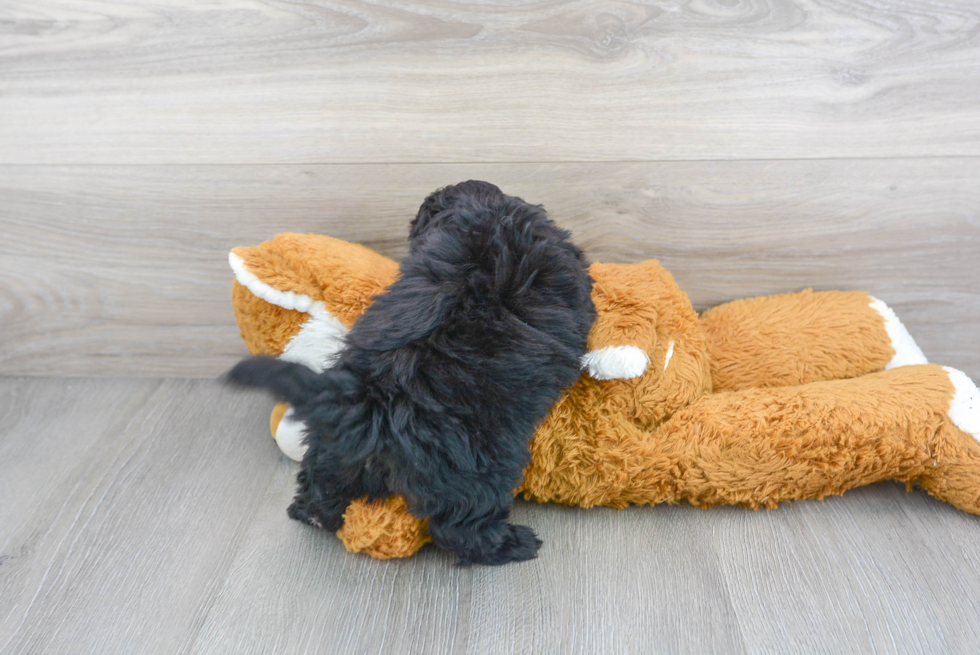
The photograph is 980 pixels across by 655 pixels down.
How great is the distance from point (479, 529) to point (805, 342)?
0.49m

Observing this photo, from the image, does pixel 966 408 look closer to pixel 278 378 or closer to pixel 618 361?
pixel 618 361

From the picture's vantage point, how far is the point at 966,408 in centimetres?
74

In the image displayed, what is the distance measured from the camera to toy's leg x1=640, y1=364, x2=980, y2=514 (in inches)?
28.3

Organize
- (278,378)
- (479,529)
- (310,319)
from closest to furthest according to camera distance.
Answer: (278,378) → (479,529) → (310,319)

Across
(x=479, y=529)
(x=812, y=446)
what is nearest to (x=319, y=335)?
(x=479, y=529)

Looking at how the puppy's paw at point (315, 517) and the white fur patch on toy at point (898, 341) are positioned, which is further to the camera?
the white fur patch on toy at point (898, 341)

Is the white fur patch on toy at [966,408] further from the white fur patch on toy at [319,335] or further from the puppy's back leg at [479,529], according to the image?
the white fur patch on toy at [319,335]

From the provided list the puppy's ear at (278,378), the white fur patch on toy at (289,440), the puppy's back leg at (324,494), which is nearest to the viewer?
the puppy's ear at (278,378)

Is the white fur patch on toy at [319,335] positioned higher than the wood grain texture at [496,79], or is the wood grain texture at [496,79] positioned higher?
the wood grain texture at [496,79]

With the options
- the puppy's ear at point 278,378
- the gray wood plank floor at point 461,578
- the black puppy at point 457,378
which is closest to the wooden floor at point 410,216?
the gray wood plank floor at point 461,578

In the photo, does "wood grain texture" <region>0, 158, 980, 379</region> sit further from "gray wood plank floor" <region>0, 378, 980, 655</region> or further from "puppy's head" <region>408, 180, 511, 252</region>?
"gray wood plank floor" <region>0, 378, 980, 655</region>

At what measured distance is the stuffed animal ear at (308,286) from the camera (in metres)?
0.74

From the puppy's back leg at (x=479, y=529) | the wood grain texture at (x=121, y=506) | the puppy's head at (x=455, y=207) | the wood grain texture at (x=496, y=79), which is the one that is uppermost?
the wood grain texture at (x=496, y=79)

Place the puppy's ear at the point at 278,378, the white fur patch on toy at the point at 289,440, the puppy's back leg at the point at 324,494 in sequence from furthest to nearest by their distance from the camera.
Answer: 1. the white fur patch on toy at the point at 289,440
2. the puppy's back leg at the point at 324,494
3. the puppy's ear at the point at 278,378
